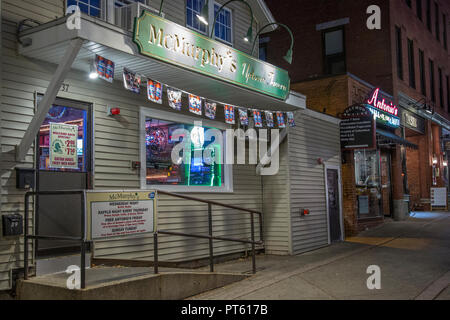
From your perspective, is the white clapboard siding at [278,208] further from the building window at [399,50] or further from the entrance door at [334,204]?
the building window at [399,50]

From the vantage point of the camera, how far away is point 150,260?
812 cm

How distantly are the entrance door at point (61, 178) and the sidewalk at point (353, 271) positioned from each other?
7.40ft

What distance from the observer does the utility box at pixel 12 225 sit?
6.01 meters

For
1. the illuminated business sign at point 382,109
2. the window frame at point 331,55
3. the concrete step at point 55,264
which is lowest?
the concrete step at point 55,264

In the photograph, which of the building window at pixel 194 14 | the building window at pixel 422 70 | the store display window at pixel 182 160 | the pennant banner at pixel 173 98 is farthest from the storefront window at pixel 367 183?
the pennant banner at pixel 173 98

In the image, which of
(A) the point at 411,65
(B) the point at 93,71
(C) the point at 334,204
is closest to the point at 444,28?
(A) the point at 411,65

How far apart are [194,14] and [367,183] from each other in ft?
30.7

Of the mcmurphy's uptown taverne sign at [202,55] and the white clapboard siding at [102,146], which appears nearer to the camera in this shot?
the white clapboard siding at [102,146]

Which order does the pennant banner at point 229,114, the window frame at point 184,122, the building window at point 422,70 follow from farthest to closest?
the building window at point 422,70 < the pennant banner at point 229,114 < the window frame at point 184,122

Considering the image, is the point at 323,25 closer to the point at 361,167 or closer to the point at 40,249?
the point at 361,167

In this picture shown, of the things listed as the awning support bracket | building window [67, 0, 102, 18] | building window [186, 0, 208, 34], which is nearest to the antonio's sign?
building window [186, 0, 208, 34]

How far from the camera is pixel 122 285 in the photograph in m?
5.73
